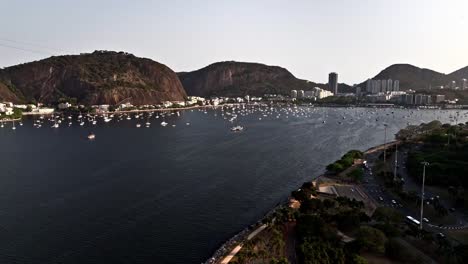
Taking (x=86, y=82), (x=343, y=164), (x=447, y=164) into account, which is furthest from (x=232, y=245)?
(x=86, y=82)

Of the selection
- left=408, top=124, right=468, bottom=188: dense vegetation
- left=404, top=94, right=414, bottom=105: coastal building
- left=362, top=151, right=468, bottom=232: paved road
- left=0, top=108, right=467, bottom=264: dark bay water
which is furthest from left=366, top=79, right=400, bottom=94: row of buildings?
left=362, top=151, right=468, bottom=232: paved road

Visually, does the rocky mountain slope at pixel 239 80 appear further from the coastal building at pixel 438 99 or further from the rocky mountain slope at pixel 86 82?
the coastal building at pixel 438 99

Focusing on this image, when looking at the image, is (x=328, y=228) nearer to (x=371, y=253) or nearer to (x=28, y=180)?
(x=371, y=253)

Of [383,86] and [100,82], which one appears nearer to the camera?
[100,82]

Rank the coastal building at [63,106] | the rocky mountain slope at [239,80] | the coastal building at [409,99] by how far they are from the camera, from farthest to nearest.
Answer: the rocky mountain slope at [239,80] < the coastal building at [409,99] < the coastal building at [63,106]

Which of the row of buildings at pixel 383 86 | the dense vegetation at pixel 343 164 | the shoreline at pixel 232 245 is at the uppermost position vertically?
the row of buildings at pixel 383 86

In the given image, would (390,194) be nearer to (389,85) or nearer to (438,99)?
(438,99)

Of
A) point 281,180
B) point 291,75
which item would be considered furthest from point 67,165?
point 291,75

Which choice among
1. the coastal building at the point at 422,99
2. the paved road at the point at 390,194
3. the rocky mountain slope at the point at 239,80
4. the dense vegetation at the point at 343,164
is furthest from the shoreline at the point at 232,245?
the rocky mountain slope at the point at 239,80

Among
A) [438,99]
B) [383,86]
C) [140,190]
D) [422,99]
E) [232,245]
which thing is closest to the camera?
[232,245]
